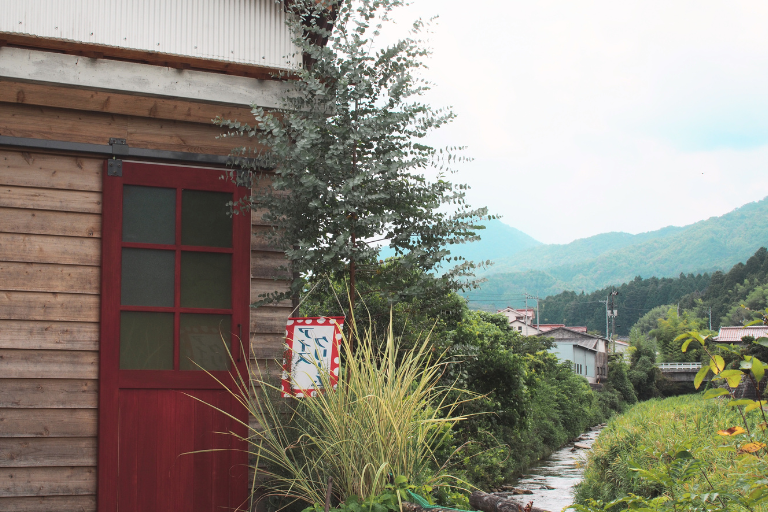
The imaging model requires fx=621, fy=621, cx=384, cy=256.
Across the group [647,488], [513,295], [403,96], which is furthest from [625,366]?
[513,295]

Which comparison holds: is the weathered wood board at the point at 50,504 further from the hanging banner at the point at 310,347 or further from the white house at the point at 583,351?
the white house at the point at 583,351

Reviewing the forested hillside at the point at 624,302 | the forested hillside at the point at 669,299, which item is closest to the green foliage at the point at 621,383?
the forested hillside at the point at 669,299

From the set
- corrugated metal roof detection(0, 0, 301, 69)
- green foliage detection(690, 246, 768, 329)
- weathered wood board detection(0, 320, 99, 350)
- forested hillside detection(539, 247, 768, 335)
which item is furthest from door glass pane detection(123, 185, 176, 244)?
green foliage detection(690, 246, 768, 329)

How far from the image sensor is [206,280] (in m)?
3.82

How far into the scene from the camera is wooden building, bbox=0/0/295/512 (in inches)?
137

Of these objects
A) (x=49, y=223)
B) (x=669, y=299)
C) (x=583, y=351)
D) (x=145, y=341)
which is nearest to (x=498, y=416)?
(x=145, y=341)

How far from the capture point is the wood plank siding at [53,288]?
3.43m

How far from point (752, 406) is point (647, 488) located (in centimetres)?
677

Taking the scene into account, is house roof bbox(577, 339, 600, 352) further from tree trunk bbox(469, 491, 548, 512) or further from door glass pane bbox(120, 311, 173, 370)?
tree trunk bbox(469, 491, 548, 512)

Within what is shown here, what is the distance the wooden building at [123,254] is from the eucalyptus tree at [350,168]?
26 centimetres

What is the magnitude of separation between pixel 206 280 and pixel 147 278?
34 cm

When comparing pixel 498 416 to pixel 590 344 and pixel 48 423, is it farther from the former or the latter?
pixel 590 344

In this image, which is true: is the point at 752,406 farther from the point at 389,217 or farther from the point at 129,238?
the point at 129,238

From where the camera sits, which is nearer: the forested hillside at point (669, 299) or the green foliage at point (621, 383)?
the green foliage at point (621, 383)
